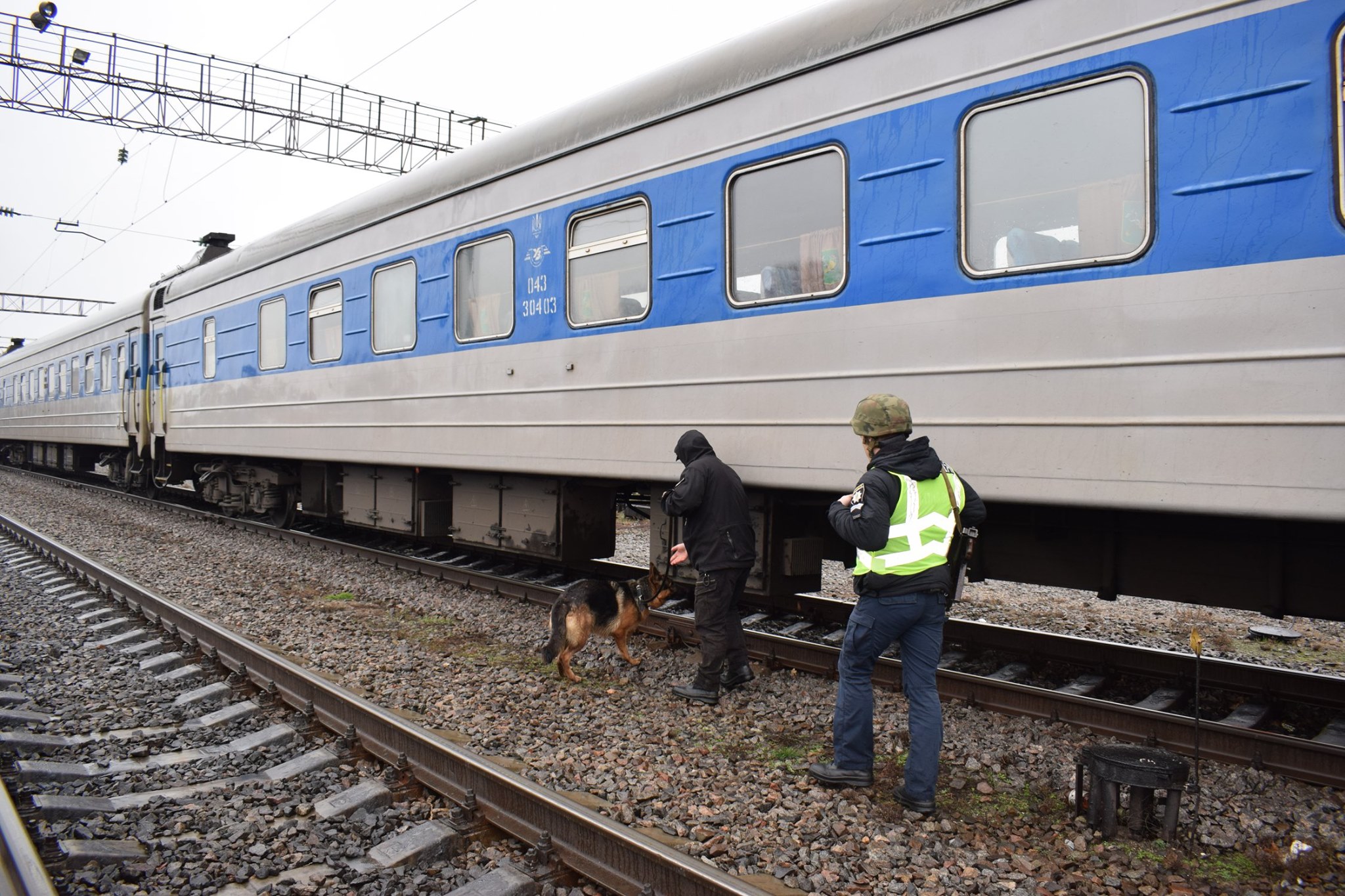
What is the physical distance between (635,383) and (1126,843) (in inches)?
149

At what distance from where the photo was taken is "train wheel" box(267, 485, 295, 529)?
12.2m

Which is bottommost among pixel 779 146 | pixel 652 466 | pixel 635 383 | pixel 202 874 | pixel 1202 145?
pixel 202 874

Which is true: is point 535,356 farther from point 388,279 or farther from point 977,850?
point 977,850

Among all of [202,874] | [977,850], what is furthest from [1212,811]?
[202,874]

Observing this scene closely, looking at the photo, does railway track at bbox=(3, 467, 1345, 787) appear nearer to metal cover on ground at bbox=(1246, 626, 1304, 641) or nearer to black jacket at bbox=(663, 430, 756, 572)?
black jacket at bbox=(663, 430, 756, 572)

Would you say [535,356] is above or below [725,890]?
above

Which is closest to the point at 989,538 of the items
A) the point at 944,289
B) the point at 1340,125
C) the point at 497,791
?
the point at 944,289

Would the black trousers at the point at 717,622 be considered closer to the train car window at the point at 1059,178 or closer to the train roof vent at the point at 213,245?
the train car window at the point at 1059,178

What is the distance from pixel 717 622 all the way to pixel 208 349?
1038cm

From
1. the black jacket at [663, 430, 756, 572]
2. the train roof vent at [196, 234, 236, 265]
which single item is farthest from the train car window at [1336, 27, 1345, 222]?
the train roof vent at [196, 234, 236, 265]

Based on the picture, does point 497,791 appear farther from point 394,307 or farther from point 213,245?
point 213,245

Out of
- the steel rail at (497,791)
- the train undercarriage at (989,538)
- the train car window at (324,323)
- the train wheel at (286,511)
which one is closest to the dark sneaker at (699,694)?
the train undercarriage at (989,538)

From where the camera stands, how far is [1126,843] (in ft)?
10.9

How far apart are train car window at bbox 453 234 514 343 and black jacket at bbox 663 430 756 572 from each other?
260 cm
